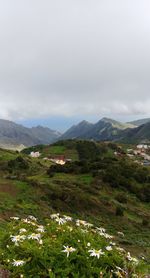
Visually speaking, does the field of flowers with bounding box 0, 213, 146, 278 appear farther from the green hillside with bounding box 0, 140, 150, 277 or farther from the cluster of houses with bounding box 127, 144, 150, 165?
the cluster of houses with bounding box 127, 144, 150, 165

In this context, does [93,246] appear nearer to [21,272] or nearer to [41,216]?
[21,272]

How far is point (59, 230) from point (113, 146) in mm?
128297

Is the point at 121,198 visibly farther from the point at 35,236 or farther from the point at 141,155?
the point at 141,155

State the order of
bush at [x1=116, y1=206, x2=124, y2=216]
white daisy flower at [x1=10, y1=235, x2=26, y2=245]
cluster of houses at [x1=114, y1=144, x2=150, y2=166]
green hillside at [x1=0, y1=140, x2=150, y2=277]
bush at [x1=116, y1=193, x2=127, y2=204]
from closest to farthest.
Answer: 1. white daisy flower at [x1=10, y1=235, x2=26, y2=245]
2. green hillside at [x1=0, y1=140, x2=150, y2=277]
3. bush at [x1=116, y1=206, x2=124, y2=216]
4. bush at [x1=116, y1=193, x2=127, y2=204]
5. cluster of houses at [x1=114, y1=144, x2=150, y2=166]

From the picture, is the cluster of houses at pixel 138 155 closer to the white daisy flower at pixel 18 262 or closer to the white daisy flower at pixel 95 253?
the white daisy flower at pixel 95 253

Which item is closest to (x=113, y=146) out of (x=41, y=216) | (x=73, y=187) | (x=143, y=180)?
(x=143, y=180)

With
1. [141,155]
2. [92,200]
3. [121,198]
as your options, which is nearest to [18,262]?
[92,200]

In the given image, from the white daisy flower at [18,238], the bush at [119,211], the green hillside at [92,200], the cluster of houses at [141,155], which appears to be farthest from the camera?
the cluster of houses at [141,155]

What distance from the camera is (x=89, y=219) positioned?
31.0 metres

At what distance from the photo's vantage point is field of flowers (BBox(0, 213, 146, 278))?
691cm

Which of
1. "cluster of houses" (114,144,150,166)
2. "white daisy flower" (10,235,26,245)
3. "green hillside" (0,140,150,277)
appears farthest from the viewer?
"cluster of houses" (114,144,150,166)

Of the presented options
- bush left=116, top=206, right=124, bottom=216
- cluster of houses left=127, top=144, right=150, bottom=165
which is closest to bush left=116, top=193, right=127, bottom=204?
bush left=116, top=206, right=124, bottom=216

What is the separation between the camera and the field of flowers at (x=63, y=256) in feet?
22.7

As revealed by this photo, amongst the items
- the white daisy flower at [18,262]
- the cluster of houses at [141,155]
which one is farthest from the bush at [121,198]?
the cluster of houses at [141,155]
